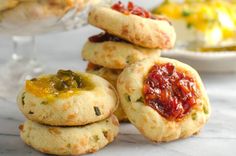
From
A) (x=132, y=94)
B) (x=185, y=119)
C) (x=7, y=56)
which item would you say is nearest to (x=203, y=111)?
(x=185, y=119)

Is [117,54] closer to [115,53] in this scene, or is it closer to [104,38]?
[115,53]

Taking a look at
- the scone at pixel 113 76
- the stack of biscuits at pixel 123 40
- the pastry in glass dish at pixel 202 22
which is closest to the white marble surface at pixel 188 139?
the scone at pixel 113 76

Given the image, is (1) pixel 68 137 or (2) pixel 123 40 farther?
(2) pixel 123 40

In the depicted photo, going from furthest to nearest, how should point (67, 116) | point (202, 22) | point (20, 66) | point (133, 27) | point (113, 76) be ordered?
1. point (202, 22)
2. point (20, 66)
3. point (113, 76)
4. point (133, 27)
5. point (67, 116)

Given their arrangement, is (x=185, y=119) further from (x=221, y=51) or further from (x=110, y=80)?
(x=221, y=51)

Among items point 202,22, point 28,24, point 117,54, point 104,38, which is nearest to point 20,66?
point 28,24

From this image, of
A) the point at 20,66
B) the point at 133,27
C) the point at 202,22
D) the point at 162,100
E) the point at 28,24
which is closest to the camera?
the point at 162,100

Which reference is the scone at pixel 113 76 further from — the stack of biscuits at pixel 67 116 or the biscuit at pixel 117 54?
the stack of biscuits at pixel 67 116
